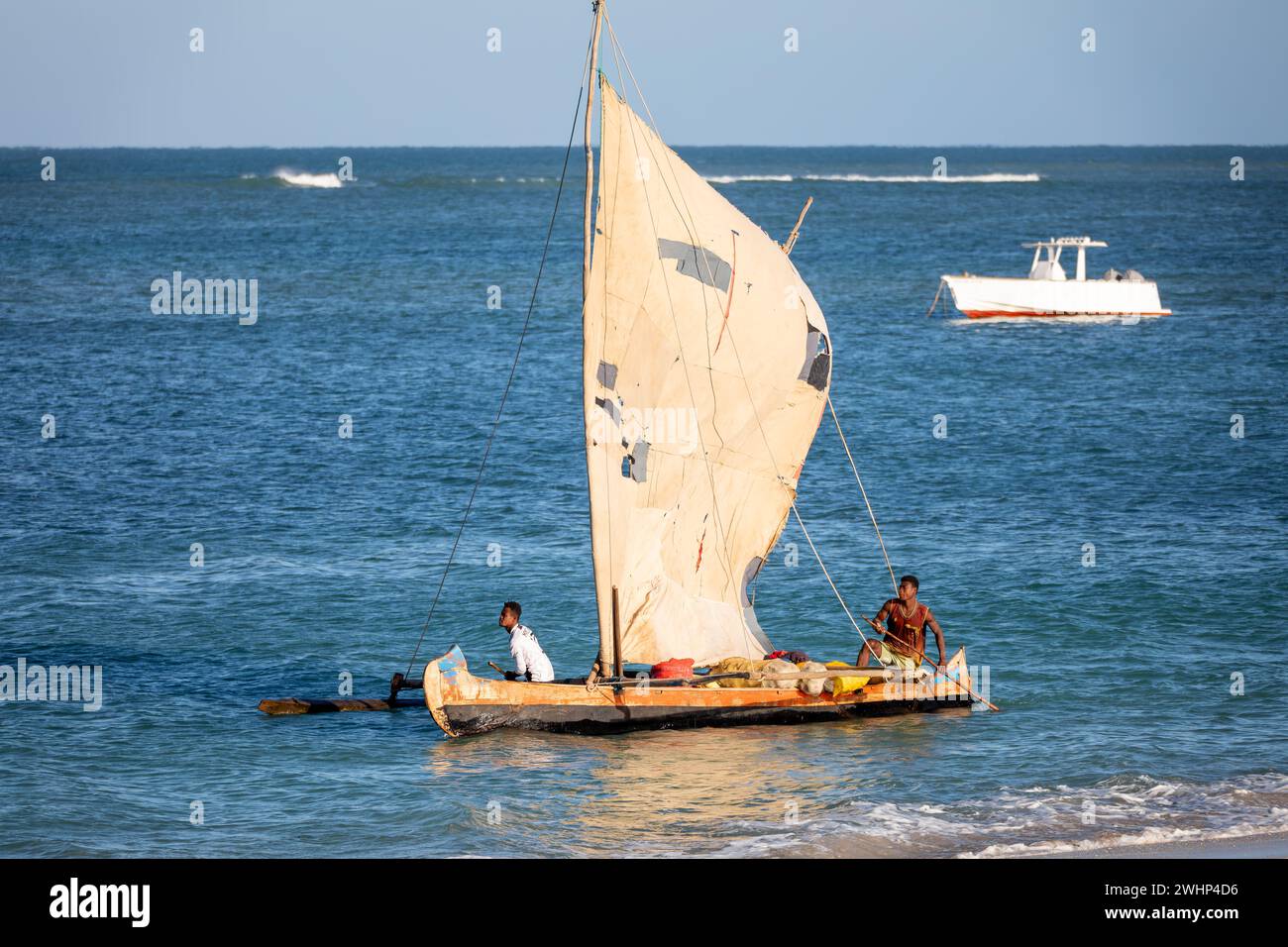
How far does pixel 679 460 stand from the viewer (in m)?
24.4

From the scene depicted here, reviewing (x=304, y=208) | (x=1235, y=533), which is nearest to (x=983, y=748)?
(x=1235, y=533)

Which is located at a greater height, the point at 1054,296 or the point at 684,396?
the point at 1054,296

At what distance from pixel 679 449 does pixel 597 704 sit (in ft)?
12.7

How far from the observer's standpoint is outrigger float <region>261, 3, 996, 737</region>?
23062mm

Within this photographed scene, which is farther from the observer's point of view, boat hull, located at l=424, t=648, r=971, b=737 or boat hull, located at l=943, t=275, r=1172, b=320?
boat hull, located at l=943, t=275, r=1172, b=320

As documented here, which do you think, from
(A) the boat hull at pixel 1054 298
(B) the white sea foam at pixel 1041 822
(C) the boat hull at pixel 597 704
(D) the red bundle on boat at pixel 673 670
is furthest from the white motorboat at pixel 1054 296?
(B) the white sea foam at pixel 1041 822

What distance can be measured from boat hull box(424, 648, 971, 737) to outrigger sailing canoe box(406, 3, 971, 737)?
0.02m

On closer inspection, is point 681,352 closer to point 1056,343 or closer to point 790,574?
point 790,574

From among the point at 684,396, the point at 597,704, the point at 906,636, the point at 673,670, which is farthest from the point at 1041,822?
the point at 684,396

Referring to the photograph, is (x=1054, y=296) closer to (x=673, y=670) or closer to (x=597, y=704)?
(x=673, y=670)

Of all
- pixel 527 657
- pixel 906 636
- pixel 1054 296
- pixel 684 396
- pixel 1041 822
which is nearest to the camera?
pixel 1041 822

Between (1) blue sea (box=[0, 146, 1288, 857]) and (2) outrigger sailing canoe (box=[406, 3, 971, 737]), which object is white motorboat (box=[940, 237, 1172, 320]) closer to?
(1) blue sea (box=[0, 146, 1288, 857])

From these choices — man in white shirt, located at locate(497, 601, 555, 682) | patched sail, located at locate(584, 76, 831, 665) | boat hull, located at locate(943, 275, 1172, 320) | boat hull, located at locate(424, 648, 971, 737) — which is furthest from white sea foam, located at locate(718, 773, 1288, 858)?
boat hull, located at locate(943, 275, 1172, 320)

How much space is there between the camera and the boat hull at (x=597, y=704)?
902 inches
